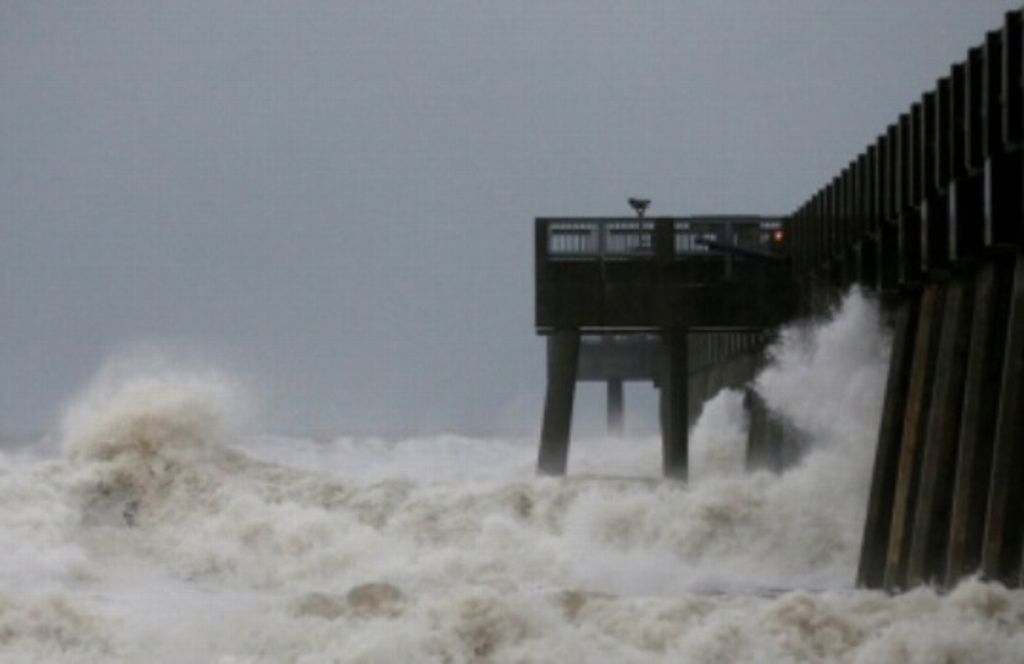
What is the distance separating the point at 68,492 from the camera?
44.3m

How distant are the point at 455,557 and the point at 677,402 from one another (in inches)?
338

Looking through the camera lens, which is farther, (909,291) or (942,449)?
(909,291)

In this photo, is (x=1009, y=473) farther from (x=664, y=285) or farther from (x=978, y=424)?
(x=664, y=285)

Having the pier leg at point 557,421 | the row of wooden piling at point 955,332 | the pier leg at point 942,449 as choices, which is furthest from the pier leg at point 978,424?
the pier leg at point 557,421

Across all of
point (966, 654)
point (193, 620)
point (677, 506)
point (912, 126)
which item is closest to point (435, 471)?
point (677, 506)

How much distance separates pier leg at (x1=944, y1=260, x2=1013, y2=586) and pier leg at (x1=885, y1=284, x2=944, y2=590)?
262 cm

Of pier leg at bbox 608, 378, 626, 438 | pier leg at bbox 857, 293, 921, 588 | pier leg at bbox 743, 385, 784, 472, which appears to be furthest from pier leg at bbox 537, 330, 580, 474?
pier leg at bbox 608, 378, 626, 438

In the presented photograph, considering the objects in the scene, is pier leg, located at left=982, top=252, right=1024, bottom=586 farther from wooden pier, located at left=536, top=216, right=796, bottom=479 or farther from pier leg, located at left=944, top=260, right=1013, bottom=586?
wooden pier, located at left=536, top=216, right=796, bottom=479

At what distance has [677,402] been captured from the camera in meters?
45.4

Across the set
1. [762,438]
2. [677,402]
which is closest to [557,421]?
[677,402]

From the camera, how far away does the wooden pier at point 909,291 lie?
88.0ft

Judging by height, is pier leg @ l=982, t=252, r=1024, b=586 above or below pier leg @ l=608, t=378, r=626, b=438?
above

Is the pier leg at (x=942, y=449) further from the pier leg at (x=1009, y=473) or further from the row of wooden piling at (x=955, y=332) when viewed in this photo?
the pier leg at (x=1009, y=473)

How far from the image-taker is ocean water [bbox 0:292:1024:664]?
23875mm
